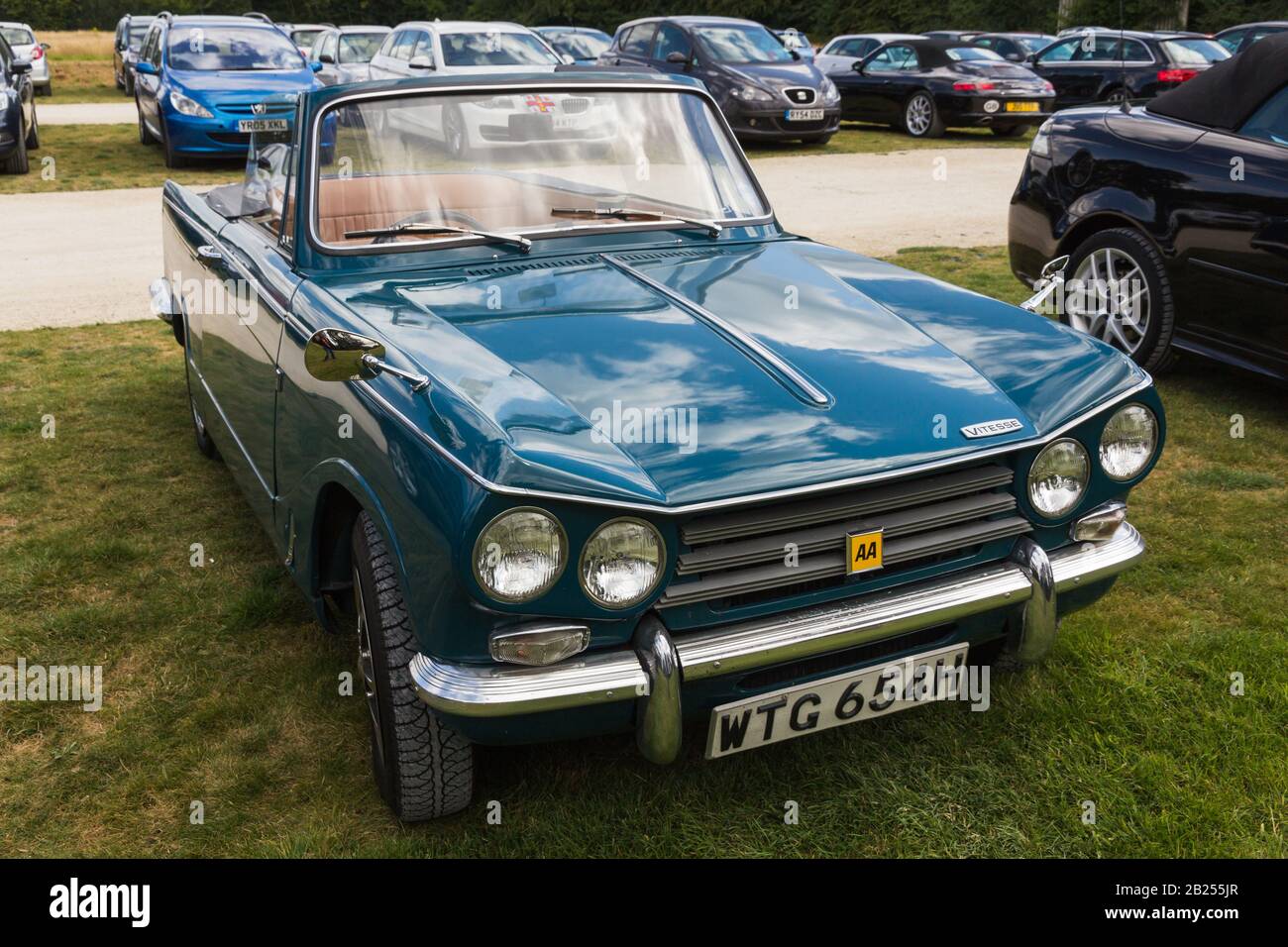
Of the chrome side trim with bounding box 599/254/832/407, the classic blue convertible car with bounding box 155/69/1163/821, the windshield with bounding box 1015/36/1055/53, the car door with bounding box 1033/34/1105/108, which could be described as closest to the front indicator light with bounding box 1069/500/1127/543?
the classic blue convertible car with bounding box 155/69/1163/821

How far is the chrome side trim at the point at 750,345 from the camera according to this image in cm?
279

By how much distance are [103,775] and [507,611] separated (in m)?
1.39

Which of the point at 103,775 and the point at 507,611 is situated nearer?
the point at 507,611

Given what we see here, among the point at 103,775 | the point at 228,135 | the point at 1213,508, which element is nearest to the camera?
the point at 103,775

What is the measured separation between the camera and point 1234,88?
5.70m

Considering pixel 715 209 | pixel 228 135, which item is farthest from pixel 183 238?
pixel 228 135

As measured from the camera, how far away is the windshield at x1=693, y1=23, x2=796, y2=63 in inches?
628

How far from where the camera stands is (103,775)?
10.0ft

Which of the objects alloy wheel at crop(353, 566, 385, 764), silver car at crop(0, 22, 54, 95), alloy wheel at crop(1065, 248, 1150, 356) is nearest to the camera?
alloy wheel at crop(353, 566, 385, 764)

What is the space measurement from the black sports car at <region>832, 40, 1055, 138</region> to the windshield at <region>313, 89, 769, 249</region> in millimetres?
14640

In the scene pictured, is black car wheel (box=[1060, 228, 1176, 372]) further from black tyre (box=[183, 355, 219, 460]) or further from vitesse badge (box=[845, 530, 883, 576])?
black tyre (box=[183, 355, 219, 460])

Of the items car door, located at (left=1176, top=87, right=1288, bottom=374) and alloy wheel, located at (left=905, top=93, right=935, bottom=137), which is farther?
alloy wheel, located at (left=905, top=93, right=935, bottom=137)

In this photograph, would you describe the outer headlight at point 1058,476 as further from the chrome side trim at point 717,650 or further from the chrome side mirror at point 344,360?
the chrome side mirror at point 344,360
